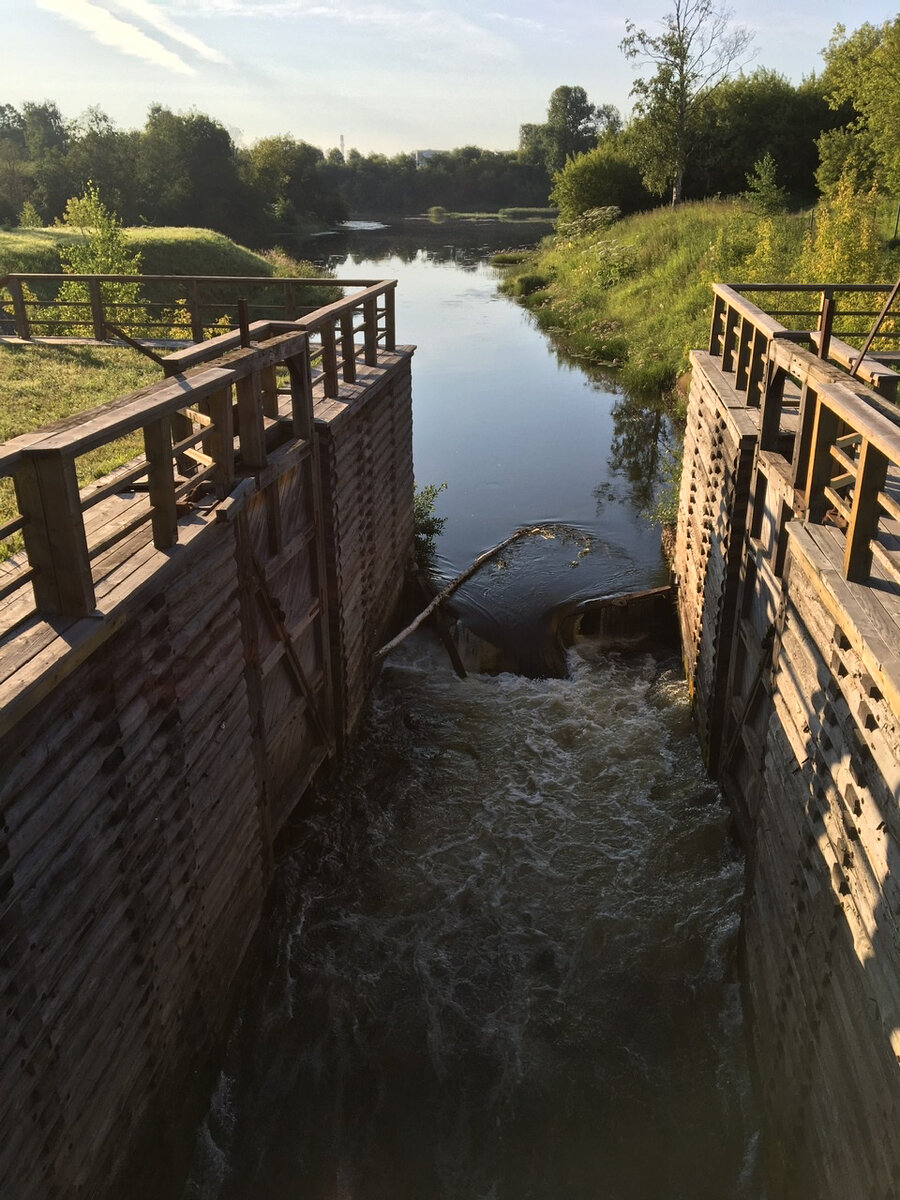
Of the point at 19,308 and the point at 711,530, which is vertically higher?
the point at 19,308

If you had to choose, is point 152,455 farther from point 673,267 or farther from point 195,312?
point 673,267

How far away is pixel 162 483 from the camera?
521cm

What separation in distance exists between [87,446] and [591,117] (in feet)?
439

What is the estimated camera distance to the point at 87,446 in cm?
418

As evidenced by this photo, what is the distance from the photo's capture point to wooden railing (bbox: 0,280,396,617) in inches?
160

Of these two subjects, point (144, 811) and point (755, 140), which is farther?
point (755, 140)

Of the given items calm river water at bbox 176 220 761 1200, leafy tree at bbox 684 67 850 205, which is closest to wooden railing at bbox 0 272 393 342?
calm river water at bbox 176 220 761 1200

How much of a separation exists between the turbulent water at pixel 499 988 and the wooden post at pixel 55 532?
3.88 m

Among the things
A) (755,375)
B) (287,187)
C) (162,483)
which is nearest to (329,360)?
(755,375)

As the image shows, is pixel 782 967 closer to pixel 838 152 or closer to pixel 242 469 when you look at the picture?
pixel 242 469

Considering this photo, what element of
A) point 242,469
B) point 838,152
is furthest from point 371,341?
point 838,152

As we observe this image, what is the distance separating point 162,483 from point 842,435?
5172 millimetres

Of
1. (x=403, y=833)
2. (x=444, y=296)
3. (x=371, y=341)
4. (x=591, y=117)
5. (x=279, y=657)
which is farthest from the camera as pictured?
(x=591, y=117)

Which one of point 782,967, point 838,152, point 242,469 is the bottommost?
point 782,967
